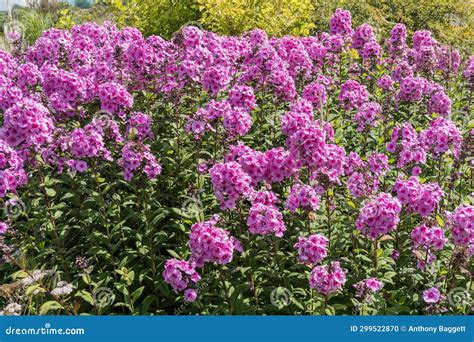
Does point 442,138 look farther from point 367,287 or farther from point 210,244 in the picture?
point 210,244

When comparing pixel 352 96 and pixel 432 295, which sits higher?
pixel 352 96

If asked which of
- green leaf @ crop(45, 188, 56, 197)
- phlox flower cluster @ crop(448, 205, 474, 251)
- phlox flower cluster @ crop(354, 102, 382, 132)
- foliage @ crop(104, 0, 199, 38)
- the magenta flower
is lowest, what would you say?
the magenta flower

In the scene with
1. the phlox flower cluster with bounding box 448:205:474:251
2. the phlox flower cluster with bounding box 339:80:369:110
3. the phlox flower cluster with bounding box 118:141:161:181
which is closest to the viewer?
the phlox flower cluster with bounding box 448:205:474:251

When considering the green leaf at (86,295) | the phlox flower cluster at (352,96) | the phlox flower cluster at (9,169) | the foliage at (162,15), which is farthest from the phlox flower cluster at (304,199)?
the foliage at (162,15)

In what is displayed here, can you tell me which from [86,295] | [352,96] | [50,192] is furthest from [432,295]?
[50,192]

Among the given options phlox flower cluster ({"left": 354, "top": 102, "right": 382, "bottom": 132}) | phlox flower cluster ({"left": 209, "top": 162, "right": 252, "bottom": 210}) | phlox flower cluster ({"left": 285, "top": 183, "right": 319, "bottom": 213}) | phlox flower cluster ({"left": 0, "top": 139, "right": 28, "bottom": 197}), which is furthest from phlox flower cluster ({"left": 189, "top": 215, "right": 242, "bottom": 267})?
phlox flower cluster ({"left": 354, "top": 102, "right": 382, "bottom": 132})

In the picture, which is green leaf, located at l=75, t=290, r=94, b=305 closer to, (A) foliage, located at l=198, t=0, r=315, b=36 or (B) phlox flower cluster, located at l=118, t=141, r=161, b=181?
(B) phlox flower cluster, located at l=118, t=141, r=161, b=181

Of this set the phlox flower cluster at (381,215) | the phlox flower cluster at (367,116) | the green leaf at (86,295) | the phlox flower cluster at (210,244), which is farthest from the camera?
the phlox flower cluster at (367,116)

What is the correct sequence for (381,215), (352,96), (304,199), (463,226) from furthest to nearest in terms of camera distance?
1. (352,96)
2. (304,199)
3. (381,215)
4. (463,226)

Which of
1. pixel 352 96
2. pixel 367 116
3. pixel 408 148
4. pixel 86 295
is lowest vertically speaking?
pixel 86 295

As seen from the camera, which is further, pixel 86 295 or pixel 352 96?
pixel 352 96

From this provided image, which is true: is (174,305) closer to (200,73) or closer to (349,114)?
(200,73)

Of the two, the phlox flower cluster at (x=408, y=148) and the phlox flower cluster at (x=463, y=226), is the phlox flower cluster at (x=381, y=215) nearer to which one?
the phlox flower cluster at (x=463, y=226)

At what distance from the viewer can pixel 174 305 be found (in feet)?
19.4
